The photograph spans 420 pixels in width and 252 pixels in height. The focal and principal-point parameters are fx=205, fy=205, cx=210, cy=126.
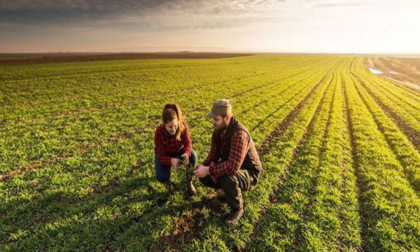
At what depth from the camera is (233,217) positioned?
4984 mm

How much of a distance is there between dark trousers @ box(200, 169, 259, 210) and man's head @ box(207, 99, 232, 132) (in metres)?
1.14

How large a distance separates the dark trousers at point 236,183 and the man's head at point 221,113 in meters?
1.14

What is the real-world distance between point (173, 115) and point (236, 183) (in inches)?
86.1

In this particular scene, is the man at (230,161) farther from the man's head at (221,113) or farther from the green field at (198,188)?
the green field at (198,188)

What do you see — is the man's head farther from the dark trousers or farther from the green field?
the green field

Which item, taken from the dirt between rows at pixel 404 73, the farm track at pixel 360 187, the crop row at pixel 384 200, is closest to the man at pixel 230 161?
the farm track at pixel 360 187

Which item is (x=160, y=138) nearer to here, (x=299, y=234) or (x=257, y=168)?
(x=257, y=168)

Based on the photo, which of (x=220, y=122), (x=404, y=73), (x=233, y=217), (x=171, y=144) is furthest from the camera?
(x=404, y=73)

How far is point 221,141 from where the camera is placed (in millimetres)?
4891

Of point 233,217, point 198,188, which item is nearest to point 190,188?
point 198,188

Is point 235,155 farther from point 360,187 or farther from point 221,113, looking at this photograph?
point 360,187

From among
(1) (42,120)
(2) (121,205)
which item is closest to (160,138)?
(2) (121,205)

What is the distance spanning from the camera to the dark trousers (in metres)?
4.55

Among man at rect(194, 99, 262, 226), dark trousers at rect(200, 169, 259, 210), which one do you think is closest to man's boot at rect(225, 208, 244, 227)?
man at rect(194, 99, 262, 226)
